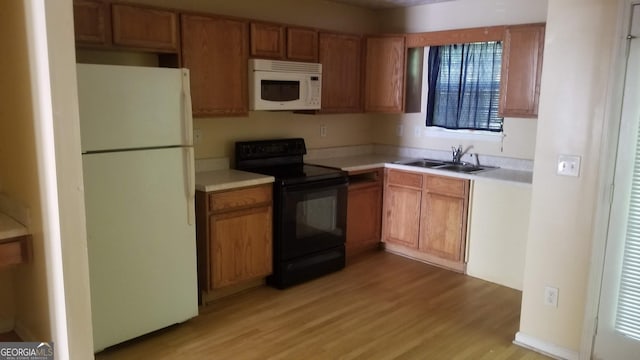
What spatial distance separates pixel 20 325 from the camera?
2.87 meters

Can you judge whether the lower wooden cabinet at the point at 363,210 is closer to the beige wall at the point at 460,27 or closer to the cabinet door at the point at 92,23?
the beige wall at the point at 460,27

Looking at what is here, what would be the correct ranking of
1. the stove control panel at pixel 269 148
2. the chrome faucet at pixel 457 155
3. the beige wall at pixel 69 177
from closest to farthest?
1. the beige wall at pixel 69 177
2. the stove control panel at pixel 269 148
3. the chrome faucet at pixel 457 155

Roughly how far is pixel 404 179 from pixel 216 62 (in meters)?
2.02

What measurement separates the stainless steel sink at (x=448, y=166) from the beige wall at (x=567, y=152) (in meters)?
1.36

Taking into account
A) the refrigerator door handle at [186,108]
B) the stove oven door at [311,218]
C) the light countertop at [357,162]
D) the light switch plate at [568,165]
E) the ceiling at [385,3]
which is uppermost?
the ceiling at [385,3]

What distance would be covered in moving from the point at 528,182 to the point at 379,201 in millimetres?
1435

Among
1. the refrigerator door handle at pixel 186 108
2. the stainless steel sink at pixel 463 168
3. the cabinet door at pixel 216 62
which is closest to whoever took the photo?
→ the refrigerator door handle at pixel 186 108

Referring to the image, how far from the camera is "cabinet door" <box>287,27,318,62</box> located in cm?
425

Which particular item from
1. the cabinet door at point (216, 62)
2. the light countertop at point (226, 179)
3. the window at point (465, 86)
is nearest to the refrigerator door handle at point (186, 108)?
the light countertop at point (226, 179)

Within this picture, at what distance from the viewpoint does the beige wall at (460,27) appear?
4285 millimetres

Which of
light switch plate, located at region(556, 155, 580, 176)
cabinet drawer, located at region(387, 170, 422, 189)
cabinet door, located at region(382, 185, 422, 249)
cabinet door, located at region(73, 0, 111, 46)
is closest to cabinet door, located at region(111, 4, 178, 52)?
cabinet door, located at region(73, 0, 111, 46)

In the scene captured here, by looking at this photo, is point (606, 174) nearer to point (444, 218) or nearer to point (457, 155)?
point (444, 218)

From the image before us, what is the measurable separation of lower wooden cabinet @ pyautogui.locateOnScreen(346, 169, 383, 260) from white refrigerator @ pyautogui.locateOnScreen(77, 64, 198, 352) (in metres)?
1.75

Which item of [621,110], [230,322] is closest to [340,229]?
[230,322]
